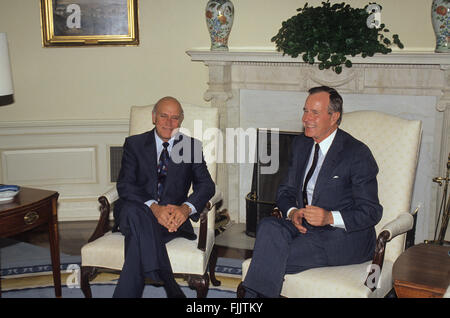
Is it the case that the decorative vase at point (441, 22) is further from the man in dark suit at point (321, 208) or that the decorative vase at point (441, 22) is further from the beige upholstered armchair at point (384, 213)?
the man in dark suit at point (321, 208)

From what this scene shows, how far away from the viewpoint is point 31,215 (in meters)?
3.38

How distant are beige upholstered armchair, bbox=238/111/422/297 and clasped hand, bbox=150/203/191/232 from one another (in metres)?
0.51

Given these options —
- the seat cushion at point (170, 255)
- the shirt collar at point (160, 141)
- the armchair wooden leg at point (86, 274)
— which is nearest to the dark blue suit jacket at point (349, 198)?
the seat cushion at point (170, 255)

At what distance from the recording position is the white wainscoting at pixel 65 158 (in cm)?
522

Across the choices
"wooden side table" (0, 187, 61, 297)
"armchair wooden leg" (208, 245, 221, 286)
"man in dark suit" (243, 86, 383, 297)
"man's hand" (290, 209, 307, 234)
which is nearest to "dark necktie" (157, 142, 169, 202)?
"armchair wooden leg" (208, 245, 221, 286)

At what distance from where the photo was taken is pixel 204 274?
3299 mm

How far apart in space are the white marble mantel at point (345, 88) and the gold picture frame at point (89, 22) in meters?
0.70

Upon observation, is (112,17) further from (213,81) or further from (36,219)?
(36,219)

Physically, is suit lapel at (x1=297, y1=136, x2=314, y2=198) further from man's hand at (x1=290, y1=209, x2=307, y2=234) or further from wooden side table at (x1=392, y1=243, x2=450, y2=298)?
wooden side table at (x1=392, y1=243, x2=450, y2=298)

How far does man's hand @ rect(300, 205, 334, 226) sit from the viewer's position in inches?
117

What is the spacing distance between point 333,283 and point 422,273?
1.40 feet

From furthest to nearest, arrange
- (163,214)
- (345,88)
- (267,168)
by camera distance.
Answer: (267,168) < (345,88) < (163,214)

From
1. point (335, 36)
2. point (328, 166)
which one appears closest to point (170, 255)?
point (328, 166)

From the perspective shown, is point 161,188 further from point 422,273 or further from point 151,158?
point 422,273
